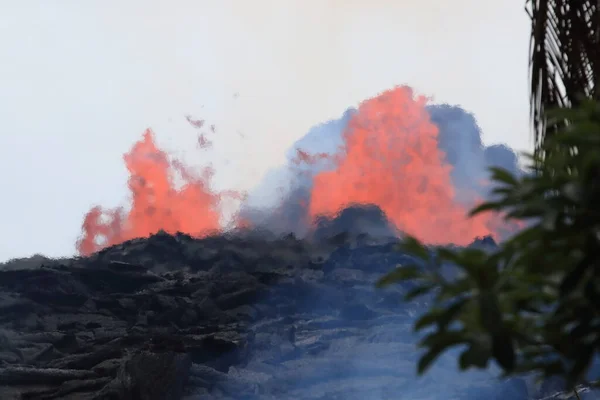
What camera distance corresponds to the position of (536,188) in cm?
227

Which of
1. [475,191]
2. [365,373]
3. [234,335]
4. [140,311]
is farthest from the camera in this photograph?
[475,191]

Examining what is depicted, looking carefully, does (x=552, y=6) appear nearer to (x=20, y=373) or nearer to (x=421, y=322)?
(x=421, y=322)

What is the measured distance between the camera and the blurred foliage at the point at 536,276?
7.07 ft

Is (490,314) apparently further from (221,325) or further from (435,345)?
(221,325)

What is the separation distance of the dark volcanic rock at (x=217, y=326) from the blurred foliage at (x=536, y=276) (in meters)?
20.5

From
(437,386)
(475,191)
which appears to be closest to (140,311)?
(437,386)

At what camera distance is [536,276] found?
7.59 feet

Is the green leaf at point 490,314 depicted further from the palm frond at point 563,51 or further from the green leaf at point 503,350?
the palm frond at point 563,51

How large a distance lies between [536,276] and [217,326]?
27.9 metres

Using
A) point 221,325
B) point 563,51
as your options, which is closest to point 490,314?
point 563,51

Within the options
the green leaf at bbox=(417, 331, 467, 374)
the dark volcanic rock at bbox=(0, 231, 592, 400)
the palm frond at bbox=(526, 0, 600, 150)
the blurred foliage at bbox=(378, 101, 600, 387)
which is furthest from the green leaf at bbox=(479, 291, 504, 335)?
the dark volcanic rock at bbox=(0, 231, 592, 400)

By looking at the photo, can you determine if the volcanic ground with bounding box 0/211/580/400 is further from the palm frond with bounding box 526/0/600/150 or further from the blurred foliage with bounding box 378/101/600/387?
the blurred foliage with bounding box 378/101/600/387

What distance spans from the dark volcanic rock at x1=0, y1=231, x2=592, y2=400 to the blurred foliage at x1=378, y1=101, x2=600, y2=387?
20.5 meters

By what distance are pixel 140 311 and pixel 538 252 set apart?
3091 centimetres
